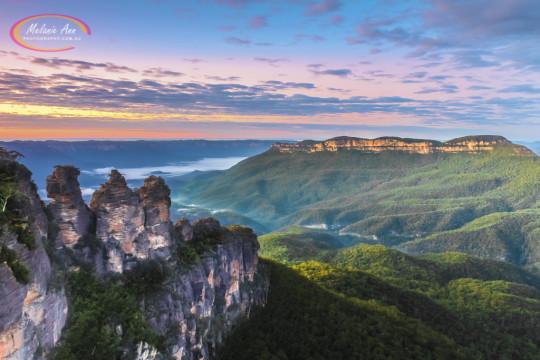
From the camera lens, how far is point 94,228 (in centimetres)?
2386

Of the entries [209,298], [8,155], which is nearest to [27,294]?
[8,155]

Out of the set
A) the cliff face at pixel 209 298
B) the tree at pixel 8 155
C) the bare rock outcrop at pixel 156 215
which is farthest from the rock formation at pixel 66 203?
the cliff face at pixel 209 298

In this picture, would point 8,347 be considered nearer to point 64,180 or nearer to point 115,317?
point 115,317

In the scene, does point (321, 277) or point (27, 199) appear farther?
point (321, 277)

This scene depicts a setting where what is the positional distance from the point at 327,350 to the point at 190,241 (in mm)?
18239

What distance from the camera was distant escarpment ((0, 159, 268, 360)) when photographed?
1563cm

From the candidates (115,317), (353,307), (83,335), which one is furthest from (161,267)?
(353,307)

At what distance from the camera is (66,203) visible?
21781 millimetres

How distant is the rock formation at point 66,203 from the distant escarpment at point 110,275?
0.20 feet

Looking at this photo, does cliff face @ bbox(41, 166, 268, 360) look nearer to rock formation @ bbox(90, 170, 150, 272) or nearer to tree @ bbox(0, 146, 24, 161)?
rock formation @ bbox(90, 170, 150, 272)

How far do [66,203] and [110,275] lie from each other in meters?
6.10

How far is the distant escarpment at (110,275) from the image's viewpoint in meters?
15.6

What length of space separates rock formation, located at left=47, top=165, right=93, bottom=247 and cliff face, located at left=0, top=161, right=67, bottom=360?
202cm

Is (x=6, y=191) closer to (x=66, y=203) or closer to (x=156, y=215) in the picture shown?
(x=66, y=203)
